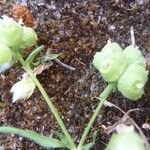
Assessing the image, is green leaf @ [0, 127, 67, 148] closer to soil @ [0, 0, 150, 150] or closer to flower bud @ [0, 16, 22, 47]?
soil @ [0, 0, 150, 150]

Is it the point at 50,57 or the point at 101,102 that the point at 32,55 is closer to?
the point at 50,57

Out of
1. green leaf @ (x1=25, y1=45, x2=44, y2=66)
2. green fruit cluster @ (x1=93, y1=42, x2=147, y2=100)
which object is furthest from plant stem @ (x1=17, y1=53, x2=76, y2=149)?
green fruit cluster @ (x1=93, y1=42, x2=147, y2=100)

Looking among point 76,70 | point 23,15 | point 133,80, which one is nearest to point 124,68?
point 133,80

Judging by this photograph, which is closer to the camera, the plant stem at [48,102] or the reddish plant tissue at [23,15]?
the plant stem at [48,102]

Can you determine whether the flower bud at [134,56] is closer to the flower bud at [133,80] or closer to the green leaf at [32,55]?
the flower bud at [133,80]

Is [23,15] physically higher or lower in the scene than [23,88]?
higher

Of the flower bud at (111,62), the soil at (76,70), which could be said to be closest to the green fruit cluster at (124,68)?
the flower bud at (111,62)

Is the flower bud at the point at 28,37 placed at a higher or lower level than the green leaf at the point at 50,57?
higher

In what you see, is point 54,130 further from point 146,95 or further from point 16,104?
point 146,95
